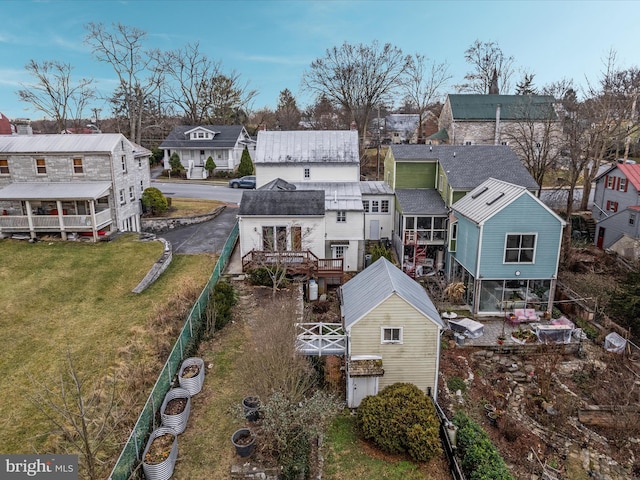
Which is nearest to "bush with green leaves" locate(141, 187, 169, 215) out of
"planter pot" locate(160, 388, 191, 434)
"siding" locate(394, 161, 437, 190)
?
"siding" locate(394, 161, 437, 190)

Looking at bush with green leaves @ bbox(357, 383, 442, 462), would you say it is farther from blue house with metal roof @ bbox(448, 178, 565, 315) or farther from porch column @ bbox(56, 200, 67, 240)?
porch column @ bbox(56, 200, 67, 240)

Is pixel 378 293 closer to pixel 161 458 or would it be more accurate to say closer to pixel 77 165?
pixel 161 458

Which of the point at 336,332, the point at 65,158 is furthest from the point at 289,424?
A: the point at 65,158

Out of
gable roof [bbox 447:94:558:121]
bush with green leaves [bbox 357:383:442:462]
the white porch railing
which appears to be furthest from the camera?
gable roof [bbox 447:94:558:121]

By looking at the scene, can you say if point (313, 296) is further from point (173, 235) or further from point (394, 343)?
point (173, 235)

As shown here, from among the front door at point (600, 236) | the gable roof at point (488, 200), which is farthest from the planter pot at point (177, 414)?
the front door at point (600, 236)

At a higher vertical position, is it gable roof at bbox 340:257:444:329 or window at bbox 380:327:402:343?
gable roof at bbox 340:257:444:329

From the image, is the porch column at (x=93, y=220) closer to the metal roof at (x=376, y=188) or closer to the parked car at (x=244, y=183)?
the metal roof at (x=376, y=188)
